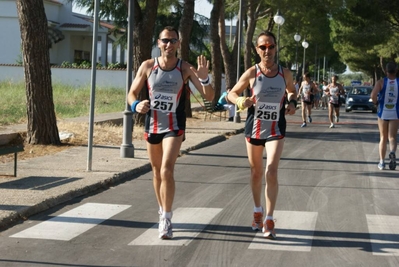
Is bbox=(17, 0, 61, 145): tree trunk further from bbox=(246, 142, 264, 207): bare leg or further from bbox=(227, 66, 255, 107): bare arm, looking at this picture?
bbox=(246, 142, 264, 207): bare leg

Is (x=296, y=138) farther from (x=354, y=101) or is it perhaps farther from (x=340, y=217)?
(x=354, y=101)

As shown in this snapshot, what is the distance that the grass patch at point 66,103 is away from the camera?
23453mm

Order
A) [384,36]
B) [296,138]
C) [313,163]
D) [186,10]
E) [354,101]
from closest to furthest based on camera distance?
[313,163], [296,138], [186,10], [354,101], [384,36]

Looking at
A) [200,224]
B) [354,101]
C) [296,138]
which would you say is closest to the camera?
[200,224]

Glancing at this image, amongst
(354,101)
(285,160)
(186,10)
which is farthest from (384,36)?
(285,160)

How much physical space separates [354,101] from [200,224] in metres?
37.6

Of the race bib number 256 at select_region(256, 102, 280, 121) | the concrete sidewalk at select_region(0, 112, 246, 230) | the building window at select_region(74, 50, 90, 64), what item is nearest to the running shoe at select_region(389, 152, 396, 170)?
the concrete sidewalk at select_region(0, 112, 246, 230)

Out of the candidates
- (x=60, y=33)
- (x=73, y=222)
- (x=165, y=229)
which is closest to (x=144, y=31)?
(x=73, y=222)

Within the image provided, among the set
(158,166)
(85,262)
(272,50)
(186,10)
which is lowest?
(85,262)

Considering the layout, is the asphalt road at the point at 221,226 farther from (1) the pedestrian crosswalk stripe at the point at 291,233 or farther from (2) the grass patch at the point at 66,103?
(2) the grass patch at the point at 66,103

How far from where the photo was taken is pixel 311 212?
9852mm

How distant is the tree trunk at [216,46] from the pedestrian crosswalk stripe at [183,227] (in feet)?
80.7

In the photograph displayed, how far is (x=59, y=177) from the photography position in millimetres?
12094

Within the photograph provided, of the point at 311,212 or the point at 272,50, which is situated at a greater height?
the point at 272,50
